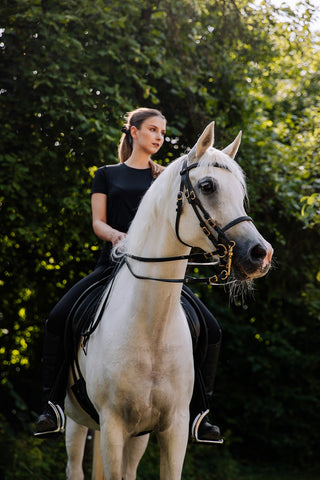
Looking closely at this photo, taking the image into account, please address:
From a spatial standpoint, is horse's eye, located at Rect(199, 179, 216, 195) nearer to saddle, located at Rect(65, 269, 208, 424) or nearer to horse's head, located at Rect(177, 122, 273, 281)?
horse's head, located at Rect(177, 122, 273, 281)

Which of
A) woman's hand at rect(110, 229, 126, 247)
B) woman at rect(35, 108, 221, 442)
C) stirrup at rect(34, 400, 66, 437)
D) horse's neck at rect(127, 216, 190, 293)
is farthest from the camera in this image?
stirrup at rect(34, 400, 66, 437)

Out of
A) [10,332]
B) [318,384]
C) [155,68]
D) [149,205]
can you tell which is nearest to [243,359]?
[318,384]

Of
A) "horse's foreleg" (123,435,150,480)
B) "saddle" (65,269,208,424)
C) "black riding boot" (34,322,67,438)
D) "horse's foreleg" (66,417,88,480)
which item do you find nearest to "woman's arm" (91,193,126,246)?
"saddle" (65,269,208,424)

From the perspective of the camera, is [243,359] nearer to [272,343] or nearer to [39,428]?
[272,343]

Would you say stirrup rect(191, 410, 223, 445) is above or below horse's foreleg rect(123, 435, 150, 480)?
above

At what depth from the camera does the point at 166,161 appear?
938 cm

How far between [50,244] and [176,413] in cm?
501

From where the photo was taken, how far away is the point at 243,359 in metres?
11.8

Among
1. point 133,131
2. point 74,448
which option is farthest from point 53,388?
point 133,131

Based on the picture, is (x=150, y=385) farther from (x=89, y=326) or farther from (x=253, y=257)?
(x=253, y=257)

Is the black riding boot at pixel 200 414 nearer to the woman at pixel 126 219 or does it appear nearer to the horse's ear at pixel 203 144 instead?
the woman at pixel 126 219

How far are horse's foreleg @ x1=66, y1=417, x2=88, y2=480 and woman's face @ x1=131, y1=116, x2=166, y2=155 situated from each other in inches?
99.8

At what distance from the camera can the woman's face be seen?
166 inches

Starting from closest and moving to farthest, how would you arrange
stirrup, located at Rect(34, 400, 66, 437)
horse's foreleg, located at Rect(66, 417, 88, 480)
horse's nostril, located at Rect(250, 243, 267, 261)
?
1. horse's nostril, located at Rect(250, 243, 267, 261)
2. stirrup, located at Rect(34, 400, 66, 437)
3. horse's foreleg, located at Rect(66, 417, 88, 480)
